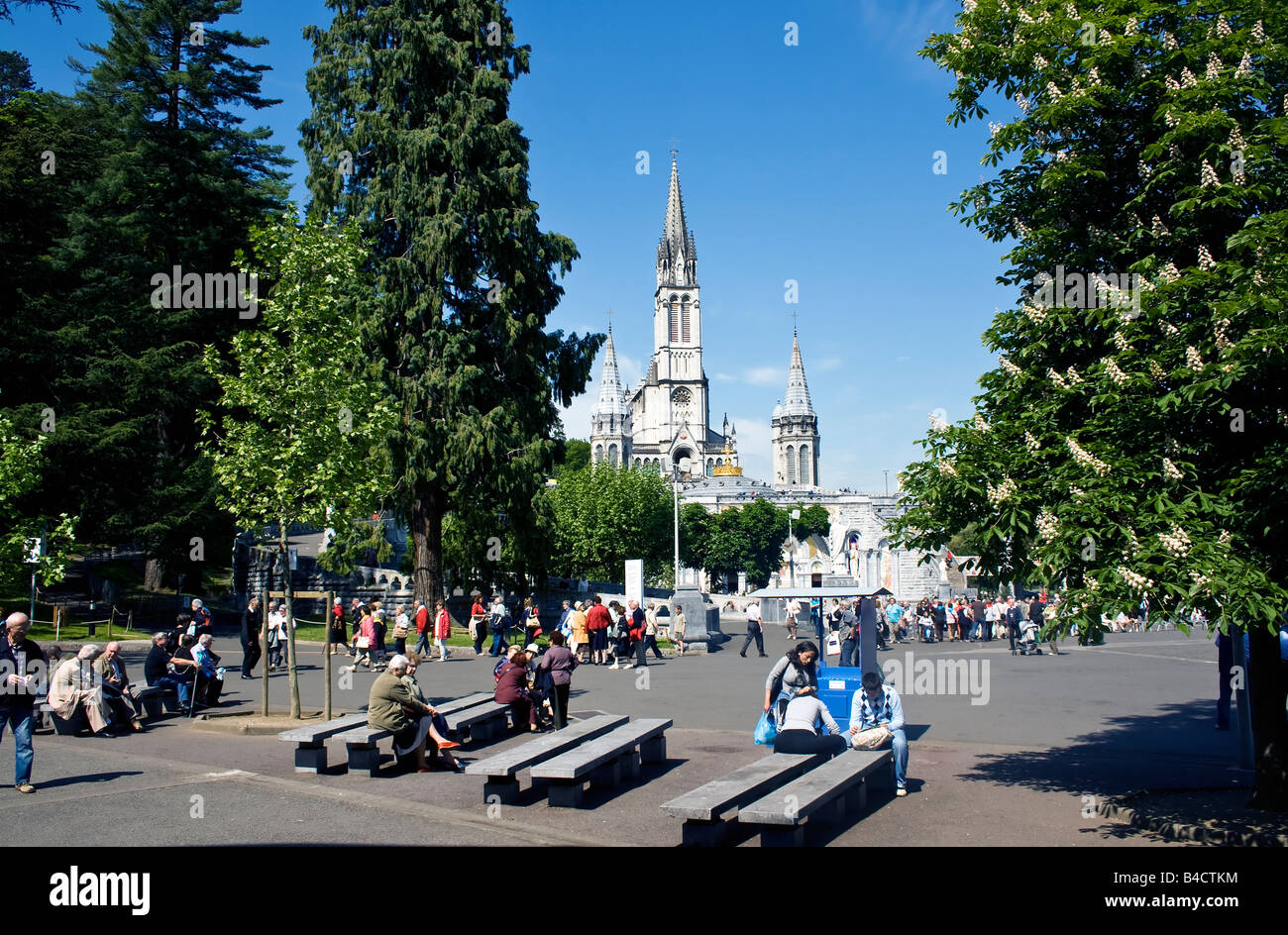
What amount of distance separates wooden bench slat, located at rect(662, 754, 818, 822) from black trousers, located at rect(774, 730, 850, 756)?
0.11 metres

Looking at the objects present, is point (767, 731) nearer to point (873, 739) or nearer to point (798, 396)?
point (873, 739)

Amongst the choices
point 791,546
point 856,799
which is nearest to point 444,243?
point 856,799

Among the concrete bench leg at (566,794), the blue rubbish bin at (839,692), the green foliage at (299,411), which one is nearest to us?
the concrete bench leg at (566,794)

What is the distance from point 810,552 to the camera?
429 ft

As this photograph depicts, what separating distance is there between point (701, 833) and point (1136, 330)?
17.0 ft

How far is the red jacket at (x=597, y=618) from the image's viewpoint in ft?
76.3

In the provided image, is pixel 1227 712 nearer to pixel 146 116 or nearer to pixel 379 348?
pixel 379 348

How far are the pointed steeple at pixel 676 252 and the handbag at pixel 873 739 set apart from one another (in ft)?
554

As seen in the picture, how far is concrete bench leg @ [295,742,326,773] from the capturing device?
10344 mm

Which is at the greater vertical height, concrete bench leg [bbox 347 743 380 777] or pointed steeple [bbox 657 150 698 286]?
pointed steeple [bbox 657 150 698 286]

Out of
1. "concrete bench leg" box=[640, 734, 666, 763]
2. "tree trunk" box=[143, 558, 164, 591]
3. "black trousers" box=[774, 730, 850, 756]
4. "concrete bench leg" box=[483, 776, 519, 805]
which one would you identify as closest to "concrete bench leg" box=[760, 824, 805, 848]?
"black trousers" box=[774, 730, 850, 756]

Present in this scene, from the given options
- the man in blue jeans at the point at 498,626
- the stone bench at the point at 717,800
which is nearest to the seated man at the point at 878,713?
the stone bench at the point at 717,800

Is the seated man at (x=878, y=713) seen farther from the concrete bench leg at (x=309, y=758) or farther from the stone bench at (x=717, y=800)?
the concrete bench leg at (x=309, y=758)
